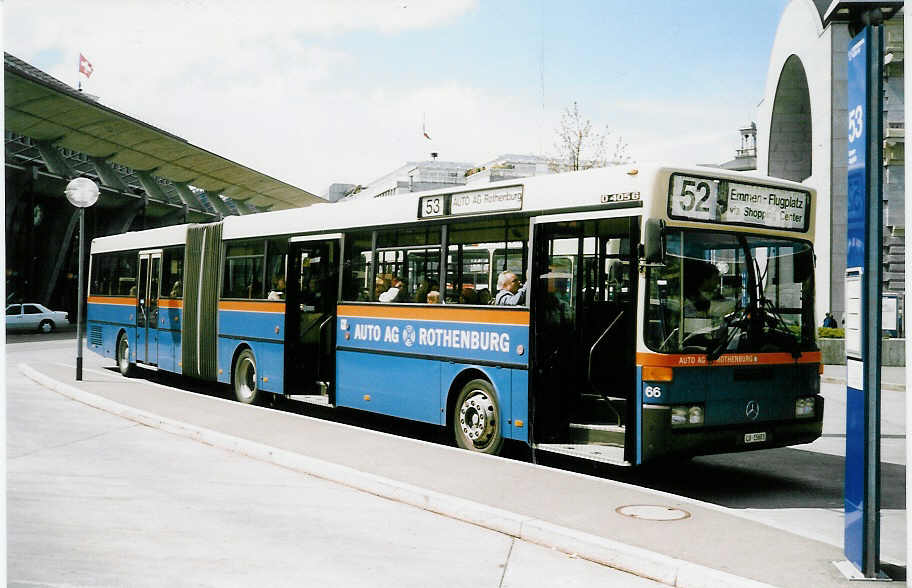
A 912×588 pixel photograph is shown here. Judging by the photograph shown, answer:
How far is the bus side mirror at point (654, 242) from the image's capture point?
26.9 ft

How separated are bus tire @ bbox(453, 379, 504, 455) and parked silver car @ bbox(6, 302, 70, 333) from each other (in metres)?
39.3

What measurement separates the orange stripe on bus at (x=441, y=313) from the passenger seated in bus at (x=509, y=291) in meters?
0.09

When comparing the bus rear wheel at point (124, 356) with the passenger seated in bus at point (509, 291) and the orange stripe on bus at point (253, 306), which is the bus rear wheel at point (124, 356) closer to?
the orange stripe on bus at point (253, 306)

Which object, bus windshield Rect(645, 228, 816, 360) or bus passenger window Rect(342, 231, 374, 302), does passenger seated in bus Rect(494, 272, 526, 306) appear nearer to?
bus windshield Rect(645, 228, 816, 360)

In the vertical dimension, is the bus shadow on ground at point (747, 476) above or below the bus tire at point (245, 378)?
below

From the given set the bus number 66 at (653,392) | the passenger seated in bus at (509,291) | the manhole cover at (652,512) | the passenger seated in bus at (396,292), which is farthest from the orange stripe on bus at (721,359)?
the passenger seated in bus at (396,292)

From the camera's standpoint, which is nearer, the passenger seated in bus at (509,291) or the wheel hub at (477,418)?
the passenger seated in bus at (509,291)

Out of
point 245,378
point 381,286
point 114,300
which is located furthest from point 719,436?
point 114,300

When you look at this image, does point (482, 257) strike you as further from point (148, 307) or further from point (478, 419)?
point (148, 307)

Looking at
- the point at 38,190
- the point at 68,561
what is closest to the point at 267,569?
the point at 68,561

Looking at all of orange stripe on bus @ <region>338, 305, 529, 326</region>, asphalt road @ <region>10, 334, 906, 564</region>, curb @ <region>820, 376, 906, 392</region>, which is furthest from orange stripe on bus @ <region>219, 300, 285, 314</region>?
curb @ <region>820, 376, 906, 392</region>

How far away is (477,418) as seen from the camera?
34.2 ft

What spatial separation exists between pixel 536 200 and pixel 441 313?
1960mm

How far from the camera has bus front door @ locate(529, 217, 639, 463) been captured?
30.6 ft
